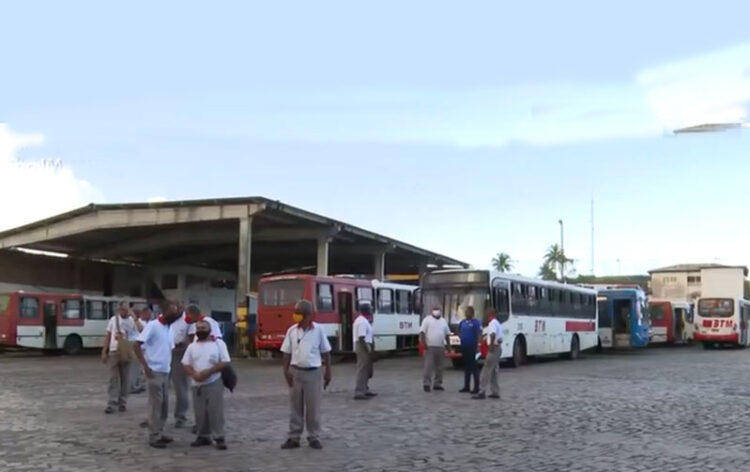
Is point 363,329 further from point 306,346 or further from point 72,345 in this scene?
point 72,345

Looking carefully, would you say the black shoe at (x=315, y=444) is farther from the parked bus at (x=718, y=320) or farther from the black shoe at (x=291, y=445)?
the parked bus at (x=718, y=320)

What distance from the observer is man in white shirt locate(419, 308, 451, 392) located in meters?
15.8

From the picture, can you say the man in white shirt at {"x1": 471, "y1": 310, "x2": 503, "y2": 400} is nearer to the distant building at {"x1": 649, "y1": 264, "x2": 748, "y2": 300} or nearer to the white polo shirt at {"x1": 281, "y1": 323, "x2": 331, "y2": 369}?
the white polo shirt at {"x1": 281, "y1": 323, "x2": 331, "y2": 369}

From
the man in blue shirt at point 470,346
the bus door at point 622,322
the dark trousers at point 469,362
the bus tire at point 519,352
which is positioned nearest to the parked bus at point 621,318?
the bus door at point 622,322

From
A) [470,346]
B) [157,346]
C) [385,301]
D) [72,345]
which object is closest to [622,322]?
[385,301]

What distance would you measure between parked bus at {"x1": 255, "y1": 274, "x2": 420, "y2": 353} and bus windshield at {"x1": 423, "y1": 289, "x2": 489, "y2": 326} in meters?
2.14

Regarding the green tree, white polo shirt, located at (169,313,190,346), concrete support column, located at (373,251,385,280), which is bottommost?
white polo shirt, located at (169,313,190,346)

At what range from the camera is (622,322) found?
34219mm

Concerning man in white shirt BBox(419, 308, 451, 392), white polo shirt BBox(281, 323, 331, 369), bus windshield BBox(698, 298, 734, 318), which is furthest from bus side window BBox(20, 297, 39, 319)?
bus windshield BBox(698, 298, 734, 318)

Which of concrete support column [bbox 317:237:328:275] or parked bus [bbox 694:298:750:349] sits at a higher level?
concrete support column [bbox 317:237:328:275]

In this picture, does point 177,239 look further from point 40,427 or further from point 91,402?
point 40,427

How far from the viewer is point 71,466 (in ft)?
26.0

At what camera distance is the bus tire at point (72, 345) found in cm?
3303

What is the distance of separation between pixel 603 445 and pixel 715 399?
20.9 feet
